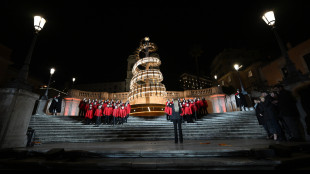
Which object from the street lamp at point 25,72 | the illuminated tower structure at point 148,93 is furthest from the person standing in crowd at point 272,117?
the illuminated tower structure at point 148,93

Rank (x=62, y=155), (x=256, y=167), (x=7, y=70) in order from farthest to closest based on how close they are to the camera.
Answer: (x=7, y=70), (x=62, y=155), (x=256, y=167)

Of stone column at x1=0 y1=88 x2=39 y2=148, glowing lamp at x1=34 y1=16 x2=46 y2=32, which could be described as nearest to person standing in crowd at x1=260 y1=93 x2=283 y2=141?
stone column at x1=0 y1=88 x2=39 y2=148

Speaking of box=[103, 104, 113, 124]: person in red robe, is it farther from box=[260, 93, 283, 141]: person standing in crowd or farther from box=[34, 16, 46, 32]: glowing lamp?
box=[260, 93, 283, 141]: person standing in crowd

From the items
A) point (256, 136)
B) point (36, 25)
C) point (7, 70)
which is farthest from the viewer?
point (7, 70)

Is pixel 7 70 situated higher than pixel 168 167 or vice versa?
pixel 7 70

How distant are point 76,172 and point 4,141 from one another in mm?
3789

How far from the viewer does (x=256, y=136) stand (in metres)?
6.57

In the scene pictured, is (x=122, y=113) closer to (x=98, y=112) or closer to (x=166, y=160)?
(x=98, y=112)

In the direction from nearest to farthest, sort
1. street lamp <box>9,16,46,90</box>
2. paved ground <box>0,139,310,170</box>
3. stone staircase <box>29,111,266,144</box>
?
paved ground <box>0,139,310,170</box>, street lamp <box>9,16,46,90</box>, stone staircase <box>29,111,266,144</box>

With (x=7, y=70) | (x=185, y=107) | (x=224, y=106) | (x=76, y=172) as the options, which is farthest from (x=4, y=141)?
(x=7, y=70)

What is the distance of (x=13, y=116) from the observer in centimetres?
444

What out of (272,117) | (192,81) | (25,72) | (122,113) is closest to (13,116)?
(25,72)

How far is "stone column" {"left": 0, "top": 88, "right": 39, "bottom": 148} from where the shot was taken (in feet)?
13.8

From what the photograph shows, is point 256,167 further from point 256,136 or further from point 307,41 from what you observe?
point 307,41
